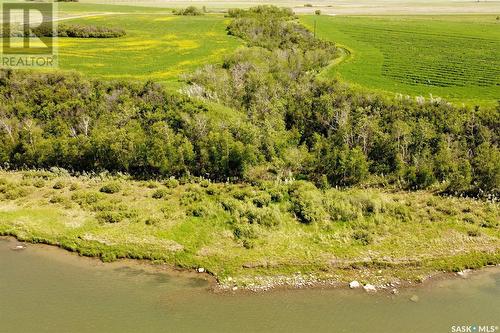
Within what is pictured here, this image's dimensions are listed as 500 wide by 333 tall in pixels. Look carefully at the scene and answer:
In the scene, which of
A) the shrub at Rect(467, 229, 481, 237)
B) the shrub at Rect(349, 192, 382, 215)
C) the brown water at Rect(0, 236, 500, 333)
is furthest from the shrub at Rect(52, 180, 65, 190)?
the shrub at Rect(467, 229, 481, 237)

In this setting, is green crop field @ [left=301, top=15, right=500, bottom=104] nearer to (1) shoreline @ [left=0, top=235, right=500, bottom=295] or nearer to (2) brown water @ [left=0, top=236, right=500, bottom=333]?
(1) shoreline @ [left=0, top=235, right=500, bottom=295]

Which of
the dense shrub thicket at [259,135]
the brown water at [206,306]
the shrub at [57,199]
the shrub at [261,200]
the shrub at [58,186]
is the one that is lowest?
the brown water at [206,306]

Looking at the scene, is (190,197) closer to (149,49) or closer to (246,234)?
(246,234)

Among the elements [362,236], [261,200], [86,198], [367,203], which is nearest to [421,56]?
[367,203]

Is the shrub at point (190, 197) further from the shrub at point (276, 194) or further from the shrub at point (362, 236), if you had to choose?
the shrub at point (362, 236)

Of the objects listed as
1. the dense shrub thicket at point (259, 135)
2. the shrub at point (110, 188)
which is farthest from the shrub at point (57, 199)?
the dense shrub thicket at point (259, 135)

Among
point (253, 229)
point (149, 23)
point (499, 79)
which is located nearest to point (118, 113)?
point (253, 229)

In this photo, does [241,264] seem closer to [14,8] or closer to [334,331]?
[334,331]
